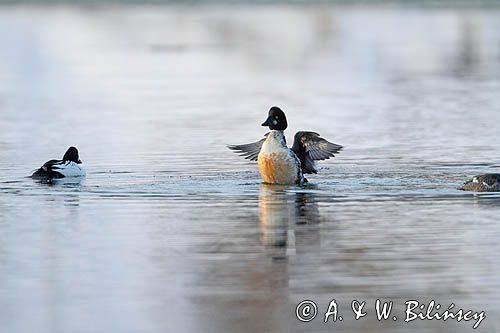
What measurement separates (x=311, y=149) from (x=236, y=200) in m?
2.39

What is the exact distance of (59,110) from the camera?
976 inches

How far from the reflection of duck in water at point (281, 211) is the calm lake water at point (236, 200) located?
37mm

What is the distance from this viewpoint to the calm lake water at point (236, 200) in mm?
9586

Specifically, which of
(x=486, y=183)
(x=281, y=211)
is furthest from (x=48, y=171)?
(x=486, y=183)

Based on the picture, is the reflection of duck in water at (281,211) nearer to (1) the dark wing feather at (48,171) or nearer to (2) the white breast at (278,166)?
(2) the white breast at (278,166)

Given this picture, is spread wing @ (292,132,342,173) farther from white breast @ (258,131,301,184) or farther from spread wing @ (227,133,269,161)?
white breast @ (258,131,301,184)

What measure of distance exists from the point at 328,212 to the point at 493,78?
57.7 ft

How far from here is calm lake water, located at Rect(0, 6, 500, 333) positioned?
31.4 ft

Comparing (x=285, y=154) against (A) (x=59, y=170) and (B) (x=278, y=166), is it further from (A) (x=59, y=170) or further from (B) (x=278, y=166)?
(A) (x=59, y=170)

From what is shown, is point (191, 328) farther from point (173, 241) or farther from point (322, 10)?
point (322, 10)

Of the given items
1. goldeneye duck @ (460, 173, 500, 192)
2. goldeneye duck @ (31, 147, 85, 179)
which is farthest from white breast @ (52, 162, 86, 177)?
goldeneye duck @ (460, 173, 500, 192)

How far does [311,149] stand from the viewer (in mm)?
16297

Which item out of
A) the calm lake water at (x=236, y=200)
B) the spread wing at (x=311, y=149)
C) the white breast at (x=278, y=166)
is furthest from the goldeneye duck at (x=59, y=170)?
the spread wing at (x=311, y=149)

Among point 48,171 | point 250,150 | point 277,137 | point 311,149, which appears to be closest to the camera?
point 277,137
